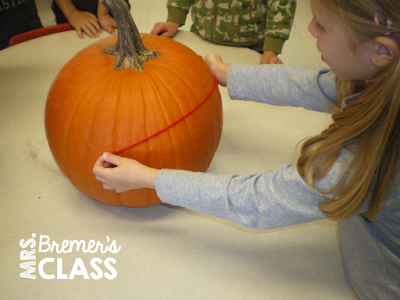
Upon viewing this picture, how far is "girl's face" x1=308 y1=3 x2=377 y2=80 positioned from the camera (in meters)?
0.57

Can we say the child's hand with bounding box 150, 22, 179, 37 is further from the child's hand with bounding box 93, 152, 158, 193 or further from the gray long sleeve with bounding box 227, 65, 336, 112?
the child's hand with bounding box 93, 152, 158, 193

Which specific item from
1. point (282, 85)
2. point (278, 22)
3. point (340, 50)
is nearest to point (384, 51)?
point (340, 50)

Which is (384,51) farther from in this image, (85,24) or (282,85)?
(85,24)

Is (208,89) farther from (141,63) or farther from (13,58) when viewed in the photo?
(13,58)

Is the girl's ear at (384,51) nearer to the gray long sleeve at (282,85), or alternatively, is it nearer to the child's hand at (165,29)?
the gray long sleeve at (282,85)

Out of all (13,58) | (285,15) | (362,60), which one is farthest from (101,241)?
(285,15)

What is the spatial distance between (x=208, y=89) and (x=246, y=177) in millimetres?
249

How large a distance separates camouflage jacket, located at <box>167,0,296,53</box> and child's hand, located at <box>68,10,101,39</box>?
31 cm

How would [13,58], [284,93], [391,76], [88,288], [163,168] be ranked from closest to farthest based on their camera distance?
[391,76] → [88,288] → [163,168] → [284,93] → [13,58]

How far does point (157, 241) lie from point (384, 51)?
571 millimetres

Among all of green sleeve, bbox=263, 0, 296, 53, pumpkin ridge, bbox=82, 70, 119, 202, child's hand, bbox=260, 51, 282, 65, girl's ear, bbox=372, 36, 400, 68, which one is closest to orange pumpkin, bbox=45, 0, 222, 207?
pumpkin ridge, bbox=82, 70, 119, 202

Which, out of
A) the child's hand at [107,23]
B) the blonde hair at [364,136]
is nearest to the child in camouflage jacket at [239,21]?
the child's hand at [107,23]

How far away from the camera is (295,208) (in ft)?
1.99

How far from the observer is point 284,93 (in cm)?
96
